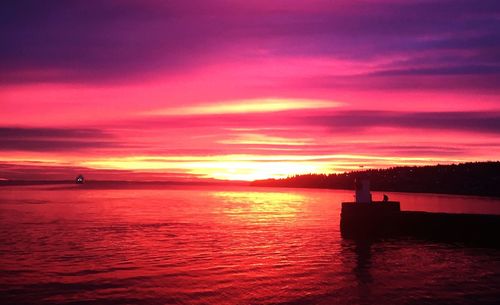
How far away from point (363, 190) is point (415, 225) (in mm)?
6067

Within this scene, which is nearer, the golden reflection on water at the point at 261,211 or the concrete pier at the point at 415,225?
the concrete pier at the point at 415,225

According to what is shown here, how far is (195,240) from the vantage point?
43.6 metres

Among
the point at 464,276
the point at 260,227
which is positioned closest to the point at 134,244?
the point at 260,227

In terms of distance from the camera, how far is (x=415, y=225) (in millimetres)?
46344

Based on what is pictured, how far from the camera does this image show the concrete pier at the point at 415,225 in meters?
41.8

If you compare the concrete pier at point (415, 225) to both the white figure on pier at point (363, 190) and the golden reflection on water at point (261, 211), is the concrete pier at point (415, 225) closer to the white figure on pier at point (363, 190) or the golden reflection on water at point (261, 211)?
the white figure on pier at point (363, 190)

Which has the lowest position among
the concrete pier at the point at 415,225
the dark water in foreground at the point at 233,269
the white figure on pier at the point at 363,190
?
the dark water in foreground at the point at 233,269

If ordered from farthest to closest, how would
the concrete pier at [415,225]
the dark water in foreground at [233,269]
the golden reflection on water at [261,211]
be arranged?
the golden reflection on water at [261,211]
the concrete pier at [415,225]
the dark water in foreground at [233,269]

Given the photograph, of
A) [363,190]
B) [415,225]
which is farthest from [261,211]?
[415,225]

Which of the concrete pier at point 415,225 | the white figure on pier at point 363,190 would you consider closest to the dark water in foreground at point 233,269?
the concrete pier at point 415,225

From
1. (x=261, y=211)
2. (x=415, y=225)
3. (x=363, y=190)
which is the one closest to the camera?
(x=415, y=225)

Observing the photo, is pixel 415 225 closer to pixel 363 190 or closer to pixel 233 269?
pixel 363 190

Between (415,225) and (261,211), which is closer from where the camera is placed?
→ (415,225)

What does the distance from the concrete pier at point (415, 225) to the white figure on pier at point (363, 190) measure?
113 centimetres
